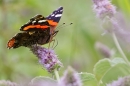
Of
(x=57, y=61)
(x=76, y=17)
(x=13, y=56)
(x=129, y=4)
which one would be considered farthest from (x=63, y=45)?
(x=57, y=61)

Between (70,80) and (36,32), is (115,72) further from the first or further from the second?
(36,32)

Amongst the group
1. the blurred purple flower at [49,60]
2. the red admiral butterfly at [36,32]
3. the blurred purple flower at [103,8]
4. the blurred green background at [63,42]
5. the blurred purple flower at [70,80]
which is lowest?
the blurred purple flower at [70,80]

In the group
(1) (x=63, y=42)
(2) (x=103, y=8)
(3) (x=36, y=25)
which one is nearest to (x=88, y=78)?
(2) (x=103, y=8)

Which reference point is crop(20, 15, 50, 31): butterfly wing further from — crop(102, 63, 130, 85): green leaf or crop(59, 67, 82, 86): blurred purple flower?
crop(59, 67, 82, 86): blurred purple flower

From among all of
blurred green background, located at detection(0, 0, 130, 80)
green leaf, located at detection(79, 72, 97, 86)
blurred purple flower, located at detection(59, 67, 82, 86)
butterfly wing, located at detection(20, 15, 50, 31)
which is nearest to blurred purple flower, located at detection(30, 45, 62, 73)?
green leaf, located at detection(79, 72, 97, 86)

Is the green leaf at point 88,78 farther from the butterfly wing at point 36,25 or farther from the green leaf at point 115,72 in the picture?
the butterfly wing at point 36,25

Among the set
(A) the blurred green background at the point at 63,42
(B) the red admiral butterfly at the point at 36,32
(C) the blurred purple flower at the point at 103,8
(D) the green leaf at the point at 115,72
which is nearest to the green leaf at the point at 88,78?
(D) the green leaf at the point at 115,72
